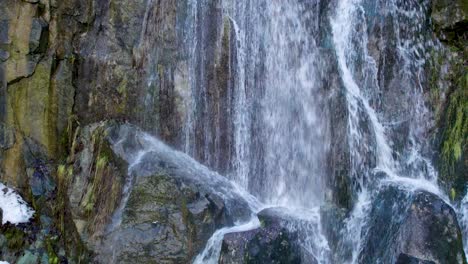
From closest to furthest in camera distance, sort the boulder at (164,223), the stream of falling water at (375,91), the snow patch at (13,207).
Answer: the boulder at (164,223) < the stream of falling water at (375,91) < the snow patch at (13,207)

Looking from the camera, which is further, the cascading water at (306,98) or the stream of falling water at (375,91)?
the cascading water at (306,98)

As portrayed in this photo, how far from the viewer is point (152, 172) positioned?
333 inches

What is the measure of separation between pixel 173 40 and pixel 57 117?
2.64 metres

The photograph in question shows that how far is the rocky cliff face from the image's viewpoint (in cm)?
903

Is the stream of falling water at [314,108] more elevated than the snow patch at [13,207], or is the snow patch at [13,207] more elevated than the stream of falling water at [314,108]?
the stream of falling water at [314,108]

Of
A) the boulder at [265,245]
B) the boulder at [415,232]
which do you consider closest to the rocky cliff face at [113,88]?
the boulder at [415,232]

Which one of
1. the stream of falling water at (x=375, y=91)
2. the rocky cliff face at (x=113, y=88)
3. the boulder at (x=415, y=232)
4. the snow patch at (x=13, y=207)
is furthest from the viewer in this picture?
the snow patch at (x=13, y=207)

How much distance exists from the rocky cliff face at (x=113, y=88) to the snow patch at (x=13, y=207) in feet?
0.43

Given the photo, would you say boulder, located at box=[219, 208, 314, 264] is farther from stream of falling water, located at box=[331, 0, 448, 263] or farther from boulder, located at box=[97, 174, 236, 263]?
→ stream of falling water, located at box=[331, 0, 448, 263]

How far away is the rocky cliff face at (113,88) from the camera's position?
29.6ft

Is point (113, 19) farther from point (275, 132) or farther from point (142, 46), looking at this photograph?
point (275, 132)

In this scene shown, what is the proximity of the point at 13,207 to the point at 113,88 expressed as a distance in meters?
2.84

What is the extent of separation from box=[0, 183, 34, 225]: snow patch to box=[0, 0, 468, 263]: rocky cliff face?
0.13 metres

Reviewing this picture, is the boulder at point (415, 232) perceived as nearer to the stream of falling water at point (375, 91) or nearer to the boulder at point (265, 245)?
the stream of falling water at point (375, 91)
